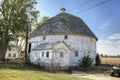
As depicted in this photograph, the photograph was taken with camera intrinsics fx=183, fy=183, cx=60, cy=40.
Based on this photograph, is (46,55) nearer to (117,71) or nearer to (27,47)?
(27,47)

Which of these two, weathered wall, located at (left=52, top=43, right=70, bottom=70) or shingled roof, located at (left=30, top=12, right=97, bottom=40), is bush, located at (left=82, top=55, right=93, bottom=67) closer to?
weathered wall, located at (left=52, top=43, right=70, bottom=70)

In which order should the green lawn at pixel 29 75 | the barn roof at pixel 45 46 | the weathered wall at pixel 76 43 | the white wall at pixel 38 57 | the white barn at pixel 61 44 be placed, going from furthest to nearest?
the weathered wall at pixel 76 43
the barn roof at pixel 45 46
the white wall at pixel 38 57
the white barn at pixel 61 44
the green lawn at pixel 29 75

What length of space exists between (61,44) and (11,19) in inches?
512

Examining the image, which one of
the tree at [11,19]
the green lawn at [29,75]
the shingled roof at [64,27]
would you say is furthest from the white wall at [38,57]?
the green lawn at [29,75]

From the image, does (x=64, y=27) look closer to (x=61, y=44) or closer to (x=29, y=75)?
(x=61, y=44)

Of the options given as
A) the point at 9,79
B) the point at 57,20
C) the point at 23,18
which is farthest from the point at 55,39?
the point at 9,79

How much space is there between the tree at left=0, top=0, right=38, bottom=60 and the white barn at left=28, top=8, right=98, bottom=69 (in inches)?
149

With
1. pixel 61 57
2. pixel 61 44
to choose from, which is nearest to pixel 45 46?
pixel 61 44

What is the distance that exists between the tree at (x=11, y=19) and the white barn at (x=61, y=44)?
149 inches

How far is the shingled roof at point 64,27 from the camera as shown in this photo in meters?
33.5

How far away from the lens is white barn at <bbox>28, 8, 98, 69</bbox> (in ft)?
99.0

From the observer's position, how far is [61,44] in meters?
30.2

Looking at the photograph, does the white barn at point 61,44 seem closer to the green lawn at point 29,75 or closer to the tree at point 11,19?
the tree at point 11,19

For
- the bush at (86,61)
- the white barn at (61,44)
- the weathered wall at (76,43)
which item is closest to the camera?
the white barn at (61,44)
